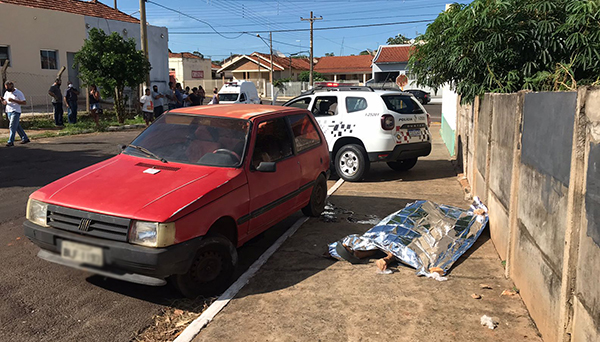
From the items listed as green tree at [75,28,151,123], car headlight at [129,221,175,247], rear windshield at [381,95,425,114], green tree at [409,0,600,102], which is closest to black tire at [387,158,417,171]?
rear windshield at [381,95,425,114]

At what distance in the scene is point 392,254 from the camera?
16.7 ft

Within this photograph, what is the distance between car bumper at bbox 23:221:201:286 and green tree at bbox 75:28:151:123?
1637 centimetres

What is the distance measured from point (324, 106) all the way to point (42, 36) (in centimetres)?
2017

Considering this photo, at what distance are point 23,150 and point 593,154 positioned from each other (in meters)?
12.9

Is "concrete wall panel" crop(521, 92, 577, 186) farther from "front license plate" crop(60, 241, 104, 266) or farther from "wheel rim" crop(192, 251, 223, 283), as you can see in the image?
"front license plate" crop(60, 241, 104, 266)

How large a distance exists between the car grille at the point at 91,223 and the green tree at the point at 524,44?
578cm

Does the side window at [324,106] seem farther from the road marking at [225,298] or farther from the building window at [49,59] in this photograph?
the building window at [49,59]

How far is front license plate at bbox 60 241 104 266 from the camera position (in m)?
3.90

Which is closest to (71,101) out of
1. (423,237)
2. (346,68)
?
(423,237)

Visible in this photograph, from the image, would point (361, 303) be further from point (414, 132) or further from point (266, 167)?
point (414, 132)

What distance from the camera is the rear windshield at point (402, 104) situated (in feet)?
31.4

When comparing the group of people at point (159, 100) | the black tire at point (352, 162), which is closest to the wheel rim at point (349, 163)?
the black tire at point (352, 162)

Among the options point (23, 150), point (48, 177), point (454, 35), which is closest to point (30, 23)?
point (23, 150)

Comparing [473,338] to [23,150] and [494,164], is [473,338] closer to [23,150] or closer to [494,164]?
[494,164]
